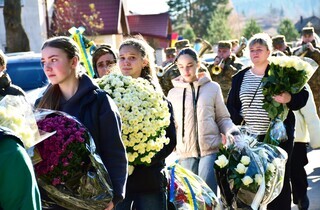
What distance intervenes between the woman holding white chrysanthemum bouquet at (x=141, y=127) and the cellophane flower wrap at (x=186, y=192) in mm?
144

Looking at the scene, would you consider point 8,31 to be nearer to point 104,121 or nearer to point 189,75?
point 189,75

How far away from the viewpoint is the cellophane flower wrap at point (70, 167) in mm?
3990

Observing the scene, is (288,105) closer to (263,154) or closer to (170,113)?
(263,154)

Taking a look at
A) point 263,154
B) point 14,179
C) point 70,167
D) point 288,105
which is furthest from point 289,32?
point 14,179

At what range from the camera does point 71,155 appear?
4.03 m

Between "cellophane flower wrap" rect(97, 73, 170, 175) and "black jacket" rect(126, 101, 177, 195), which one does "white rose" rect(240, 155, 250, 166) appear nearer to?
"black jacket" rect(126, 101, 177, 195)

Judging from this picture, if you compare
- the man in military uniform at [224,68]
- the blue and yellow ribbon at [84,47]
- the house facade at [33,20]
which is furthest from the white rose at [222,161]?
the house facade at [33,20]

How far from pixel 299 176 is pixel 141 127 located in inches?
151

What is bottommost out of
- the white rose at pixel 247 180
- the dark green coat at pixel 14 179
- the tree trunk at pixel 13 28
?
the tree trunk at pixel 13 28

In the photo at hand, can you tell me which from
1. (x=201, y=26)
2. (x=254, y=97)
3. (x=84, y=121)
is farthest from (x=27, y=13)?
(x=201, y=26)

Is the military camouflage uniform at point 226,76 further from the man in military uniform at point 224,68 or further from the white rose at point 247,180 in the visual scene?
the white rose at point 247,180

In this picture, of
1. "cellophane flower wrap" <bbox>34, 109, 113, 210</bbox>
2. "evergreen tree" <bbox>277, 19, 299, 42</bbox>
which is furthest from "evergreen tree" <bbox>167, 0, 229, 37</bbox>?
"cellophane flower wrap" <bbox>34, 109, 113, 210</bbox>

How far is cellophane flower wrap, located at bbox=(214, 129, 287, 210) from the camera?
20.7ft

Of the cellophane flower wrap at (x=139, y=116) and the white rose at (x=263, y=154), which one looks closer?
the cellophane flower wrap at (x=139, y=116)
